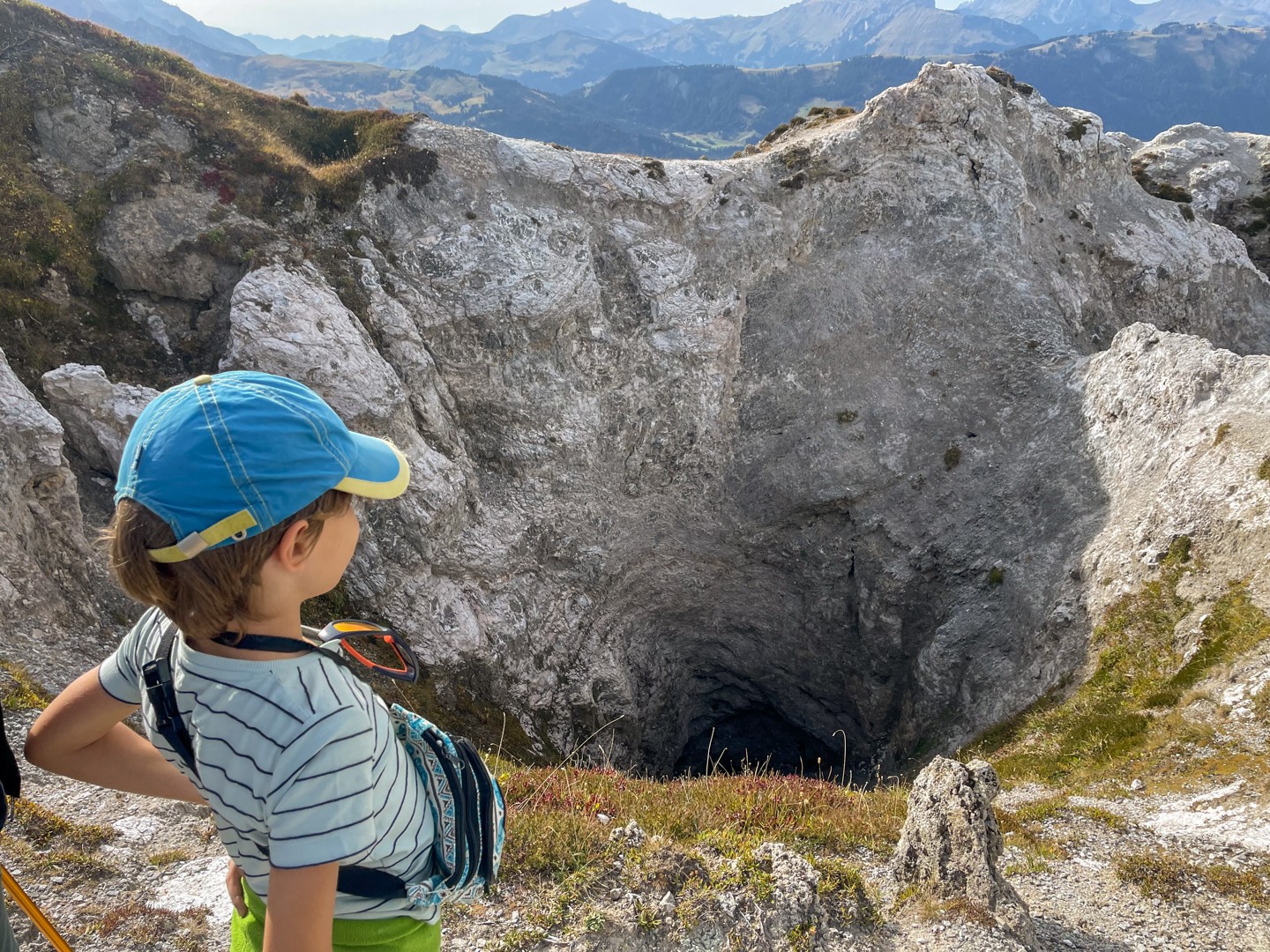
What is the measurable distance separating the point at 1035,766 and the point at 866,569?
524 inches

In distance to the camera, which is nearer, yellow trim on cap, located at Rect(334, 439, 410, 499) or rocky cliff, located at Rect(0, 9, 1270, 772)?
yellow trim on cap, located at Rect(334, 439, 410, 499)

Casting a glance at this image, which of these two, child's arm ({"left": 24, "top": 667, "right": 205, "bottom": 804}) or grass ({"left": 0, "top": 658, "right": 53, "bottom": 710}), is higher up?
child's arm ({"left": 24, "top": 667, "right": 205, "bottom": 804})

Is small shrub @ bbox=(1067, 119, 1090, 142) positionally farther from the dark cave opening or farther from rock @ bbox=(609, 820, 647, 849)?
rock @ bbox=(609, 820, 647, 849)

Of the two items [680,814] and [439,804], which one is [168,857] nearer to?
[680,814]

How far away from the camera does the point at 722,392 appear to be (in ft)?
105

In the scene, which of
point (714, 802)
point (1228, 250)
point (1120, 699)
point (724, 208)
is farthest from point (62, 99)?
point (1228, 250)

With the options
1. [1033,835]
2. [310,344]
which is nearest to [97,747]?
[1033,835]

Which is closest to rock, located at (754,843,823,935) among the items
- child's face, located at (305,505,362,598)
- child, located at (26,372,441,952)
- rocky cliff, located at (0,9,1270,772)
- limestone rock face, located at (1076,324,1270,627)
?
child, located at (26,372,441,952)

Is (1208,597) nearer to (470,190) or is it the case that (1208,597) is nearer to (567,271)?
(567,271)

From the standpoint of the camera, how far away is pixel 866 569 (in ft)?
102

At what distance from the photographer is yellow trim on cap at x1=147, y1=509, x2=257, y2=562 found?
119 inches

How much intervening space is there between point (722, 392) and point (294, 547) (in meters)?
29.6

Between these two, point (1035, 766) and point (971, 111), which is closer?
point (1035, 766)

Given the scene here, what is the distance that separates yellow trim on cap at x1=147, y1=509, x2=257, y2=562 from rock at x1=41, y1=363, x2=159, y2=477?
2041cm
